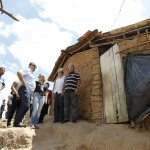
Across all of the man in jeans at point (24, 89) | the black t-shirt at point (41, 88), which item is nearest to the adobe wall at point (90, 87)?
the black t-shirt at point (41, 88)

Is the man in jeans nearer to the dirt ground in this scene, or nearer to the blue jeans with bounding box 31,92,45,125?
the dirt ground

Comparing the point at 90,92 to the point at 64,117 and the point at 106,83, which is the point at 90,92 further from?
the point at 64,117

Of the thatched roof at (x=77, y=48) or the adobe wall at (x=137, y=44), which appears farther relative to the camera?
the thatched roof at (x=77, y=48)

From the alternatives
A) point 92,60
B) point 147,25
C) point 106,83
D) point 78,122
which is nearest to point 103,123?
point 78,122

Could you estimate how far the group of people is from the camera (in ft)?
20.3

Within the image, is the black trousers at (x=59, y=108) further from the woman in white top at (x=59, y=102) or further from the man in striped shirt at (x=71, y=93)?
the man in striped shirt at (x=71, y=93)

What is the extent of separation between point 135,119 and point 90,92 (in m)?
2.03

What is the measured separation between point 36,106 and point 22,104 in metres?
0.88

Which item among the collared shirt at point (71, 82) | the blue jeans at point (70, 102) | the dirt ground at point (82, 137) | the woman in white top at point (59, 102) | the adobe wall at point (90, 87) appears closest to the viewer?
the dirt ground at point (82, 137)

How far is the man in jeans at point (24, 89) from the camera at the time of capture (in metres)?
6.13

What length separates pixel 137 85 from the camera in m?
5.97

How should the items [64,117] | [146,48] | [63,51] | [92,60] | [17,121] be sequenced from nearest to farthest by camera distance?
1. [17,121]
2. [146,48]
3. [64,117]
4. [92,60]
5. [63,51]

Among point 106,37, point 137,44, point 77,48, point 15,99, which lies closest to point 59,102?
point 15,99

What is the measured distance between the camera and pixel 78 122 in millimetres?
6953
